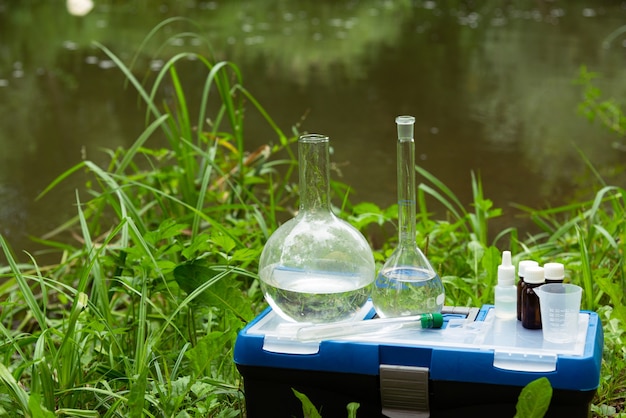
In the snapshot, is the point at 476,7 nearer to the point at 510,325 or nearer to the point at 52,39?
the point at 52,39

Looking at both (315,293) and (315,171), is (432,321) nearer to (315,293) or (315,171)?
(315,293)

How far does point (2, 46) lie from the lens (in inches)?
240

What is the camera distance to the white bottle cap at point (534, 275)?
1.50 metres

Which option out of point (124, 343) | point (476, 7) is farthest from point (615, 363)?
point (476, 7)

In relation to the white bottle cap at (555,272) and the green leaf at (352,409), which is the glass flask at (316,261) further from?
the white bottle cap at (555,272)

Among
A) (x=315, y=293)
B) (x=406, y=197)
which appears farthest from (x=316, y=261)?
(x=406, y=197)

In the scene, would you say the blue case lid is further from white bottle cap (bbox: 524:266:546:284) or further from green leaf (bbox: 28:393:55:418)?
green leaf (bbox: 28:393:55:418)

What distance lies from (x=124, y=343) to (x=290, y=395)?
65cm

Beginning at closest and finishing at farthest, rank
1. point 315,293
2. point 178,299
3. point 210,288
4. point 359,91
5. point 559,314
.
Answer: point 559,314 < point 315,293 < point 210,288 < point 178,299 < point 359,91

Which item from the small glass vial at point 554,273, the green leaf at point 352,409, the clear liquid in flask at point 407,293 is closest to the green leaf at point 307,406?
the green leaf at point 352,409

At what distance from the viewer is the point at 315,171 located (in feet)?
5.39

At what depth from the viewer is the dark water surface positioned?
3.69 metres

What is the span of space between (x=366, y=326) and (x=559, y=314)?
0.31 meters

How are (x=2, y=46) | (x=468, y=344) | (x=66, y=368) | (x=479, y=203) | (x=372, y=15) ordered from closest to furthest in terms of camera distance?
(x=468, y=344), (x=66, y=368), (x=479, y=203), (x=2, y=46), (x=372, y=15)
